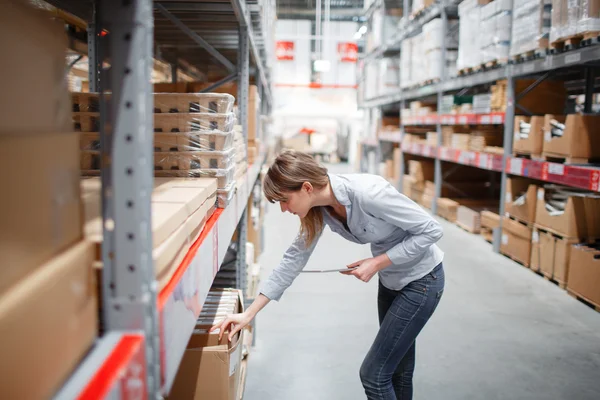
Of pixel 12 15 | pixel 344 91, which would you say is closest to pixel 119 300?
pixel 12 15

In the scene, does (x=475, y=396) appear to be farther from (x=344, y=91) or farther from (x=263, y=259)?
(x=344, y=91)

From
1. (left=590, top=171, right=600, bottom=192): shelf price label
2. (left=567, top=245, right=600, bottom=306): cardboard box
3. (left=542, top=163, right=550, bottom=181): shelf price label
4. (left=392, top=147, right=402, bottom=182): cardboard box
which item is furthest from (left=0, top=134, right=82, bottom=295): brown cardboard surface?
(left=392, top=147, right=402, bottom=182): cardboard box

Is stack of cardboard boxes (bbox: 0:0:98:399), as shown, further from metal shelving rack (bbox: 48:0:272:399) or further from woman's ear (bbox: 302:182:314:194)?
woman's ear (bbox: 302:182:314:194)

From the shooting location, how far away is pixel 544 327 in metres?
4.13

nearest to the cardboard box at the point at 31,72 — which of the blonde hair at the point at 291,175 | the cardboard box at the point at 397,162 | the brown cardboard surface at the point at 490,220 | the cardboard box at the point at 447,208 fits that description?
the blonde hair at the point at 291,175

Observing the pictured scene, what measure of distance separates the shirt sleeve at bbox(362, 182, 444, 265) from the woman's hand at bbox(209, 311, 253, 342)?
65 centimetres

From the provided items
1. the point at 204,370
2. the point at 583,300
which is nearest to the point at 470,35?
the point at 583,300

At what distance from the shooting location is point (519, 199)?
599cm

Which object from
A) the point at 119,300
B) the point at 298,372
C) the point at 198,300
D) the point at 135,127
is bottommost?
the point at 298,372

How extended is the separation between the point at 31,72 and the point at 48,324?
1.32ft

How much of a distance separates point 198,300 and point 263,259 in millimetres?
4789

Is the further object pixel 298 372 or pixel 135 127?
pixel 298 372

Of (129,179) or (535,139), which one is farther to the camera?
(535,139)

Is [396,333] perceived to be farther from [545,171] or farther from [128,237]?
[545,171]
